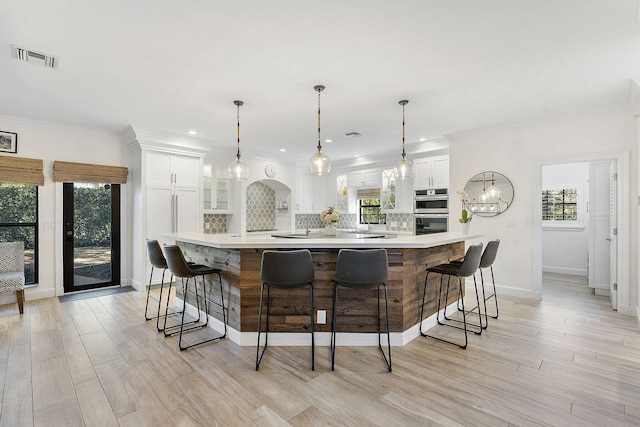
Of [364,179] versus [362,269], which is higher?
[364,179]

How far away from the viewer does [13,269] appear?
168 inches

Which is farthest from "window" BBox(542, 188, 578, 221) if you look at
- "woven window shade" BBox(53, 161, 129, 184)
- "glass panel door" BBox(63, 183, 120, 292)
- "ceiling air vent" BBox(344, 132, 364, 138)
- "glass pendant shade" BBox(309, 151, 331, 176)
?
"glass panel door" BBox(63, 183, 120, 292)

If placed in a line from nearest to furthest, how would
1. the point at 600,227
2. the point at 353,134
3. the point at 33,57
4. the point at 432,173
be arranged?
1. the point at 33,57
2. the point at 600,227
3. the point at 353,134
4. the point at 432,173

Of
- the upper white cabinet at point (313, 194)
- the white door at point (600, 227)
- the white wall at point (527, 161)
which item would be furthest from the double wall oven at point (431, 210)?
the upper white cabinet at point (313, 194)

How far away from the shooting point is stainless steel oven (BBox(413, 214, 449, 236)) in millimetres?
5774

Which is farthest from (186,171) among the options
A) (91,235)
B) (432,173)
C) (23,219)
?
(432,173)

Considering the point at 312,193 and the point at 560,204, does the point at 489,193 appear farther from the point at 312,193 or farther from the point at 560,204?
the point at 312,193

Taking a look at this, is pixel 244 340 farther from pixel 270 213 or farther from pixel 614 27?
pixel 270 213

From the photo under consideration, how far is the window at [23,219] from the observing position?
4.50 metres

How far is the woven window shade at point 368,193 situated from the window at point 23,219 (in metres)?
5.71

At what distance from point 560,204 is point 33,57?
8.05 meters

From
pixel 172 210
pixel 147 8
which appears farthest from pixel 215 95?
pixel 172 210

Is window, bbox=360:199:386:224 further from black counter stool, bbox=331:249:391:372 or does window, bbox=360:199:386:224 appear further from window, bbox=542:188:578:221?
black counter stool, bbox=331:249:391:372

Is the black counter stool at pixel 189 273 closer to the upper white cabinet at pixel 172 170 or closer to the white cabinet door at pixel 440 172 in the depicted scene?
the upper white cabinet at pixel 172 170
